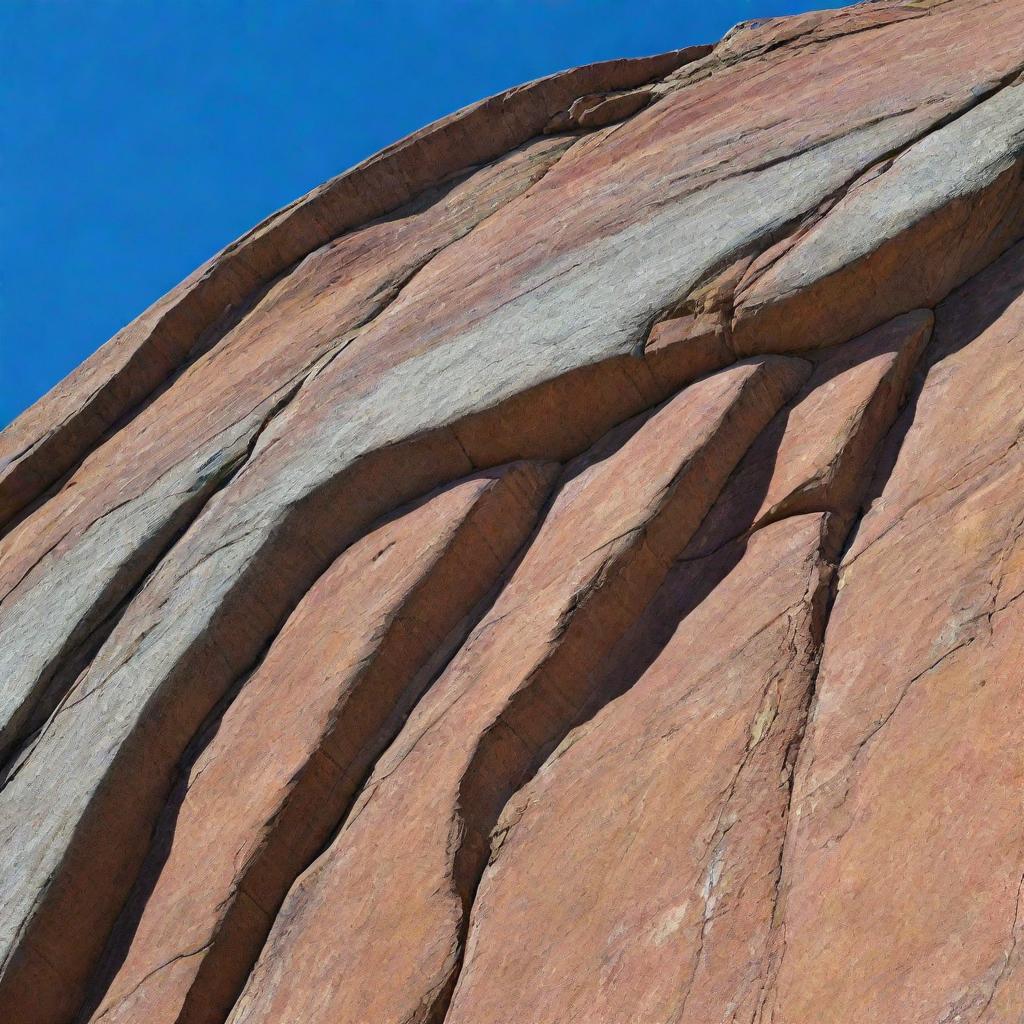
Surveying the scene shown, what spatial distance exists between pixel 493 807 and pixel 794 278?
199 inches

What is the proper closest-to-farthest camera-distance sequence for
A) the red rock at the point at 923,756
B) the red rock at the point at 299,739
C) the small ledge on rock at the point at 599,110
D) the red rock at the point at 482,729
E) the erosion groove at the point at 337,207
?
the red rock at the point at 923,756
the red rock at the point at 482,729
the red rock at the point at 299,739
the small ledge on rock at the point at 599,110
the erosion groove at the point at 337,207

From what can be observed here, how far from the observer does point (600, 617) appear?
30.3 feet

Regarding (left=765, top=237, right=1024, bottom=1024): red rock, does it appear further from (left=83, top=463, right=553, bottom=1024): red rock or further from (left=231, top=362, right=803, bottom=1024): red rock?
(left=83, top=463, right=553, bottom=1024): red rock

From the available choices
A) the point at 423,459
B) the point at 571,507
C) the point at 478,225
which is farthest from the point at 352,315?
the point at 571,507

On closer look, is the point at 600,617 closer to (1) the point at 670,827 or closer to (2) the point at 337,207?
(1) the point at 670,827

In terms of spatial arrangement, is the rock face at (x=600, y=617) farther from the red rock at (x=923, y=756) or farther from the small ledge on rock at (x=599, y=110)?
the small ledge on rock at (x=599, y=110)

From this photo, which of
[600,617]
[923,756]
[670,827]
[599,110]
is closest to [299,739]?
[600,617]

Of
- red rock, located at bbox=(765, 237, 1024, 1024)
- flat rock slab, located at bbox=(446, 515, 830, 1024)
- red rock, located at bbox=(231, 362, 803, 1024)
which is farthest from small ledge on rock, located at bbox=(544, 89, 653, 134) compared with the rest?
flat rock slab, located at bbox=(446, 515, 830, 1024)

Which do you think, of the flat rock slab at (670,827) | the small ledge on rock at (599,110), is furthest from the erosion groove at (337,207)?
the flat rock slab at (670,827)

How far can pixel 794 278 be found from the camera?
34.8ft

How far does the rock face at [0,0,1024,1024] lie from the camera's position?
22.1 ft

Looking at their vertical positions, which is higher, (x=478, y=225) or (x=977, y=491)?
(x=478, y=225)

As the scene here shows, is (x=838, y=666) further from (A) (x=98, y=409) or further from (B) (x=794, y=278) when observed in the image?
(A) (x=98, y=409)

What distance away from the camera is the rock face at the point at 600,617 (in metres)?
6.75
